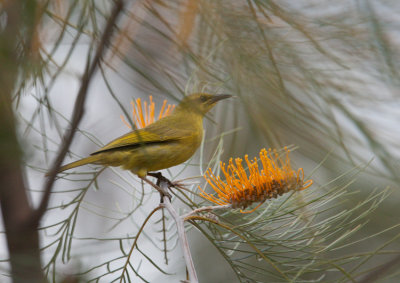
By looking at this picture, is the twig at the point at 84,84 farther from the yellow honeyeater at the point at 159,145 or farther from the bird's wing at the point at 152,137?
the bird's wing at the point at 152,137

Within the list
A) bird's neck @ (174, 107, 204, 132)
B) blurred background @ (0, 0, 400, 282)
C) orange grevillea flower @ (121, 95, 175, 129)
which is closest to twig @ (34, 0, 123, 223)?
blurred background @ (0, 0, 400, 282)

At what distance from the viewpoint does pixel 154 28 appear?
1254 millimetres

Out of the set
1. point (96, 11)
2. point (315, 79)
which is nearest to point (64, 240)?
point (96, 11)

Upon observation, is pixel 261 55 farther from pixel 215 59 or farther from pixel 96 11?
pixel 96 11

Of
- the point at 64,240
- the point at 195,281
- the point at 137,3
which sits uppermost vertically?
the point at 137,3

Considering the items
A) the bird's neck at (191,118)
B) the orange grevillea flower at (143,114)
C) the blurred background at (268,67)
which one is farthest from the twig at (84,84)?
the bird's neck at (191,118)

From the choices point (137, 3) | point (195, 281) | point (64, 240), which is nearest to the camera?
point (195, 281)

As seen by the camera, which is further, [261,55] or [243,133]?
[243,133]

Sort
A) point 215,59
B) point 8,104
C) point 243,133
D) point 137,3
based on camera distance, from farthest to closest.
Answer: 1. point 243,133
2. point 215,59
3. point 137,3
4. point 8,104

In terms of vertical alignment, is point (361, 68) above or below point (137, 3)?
below

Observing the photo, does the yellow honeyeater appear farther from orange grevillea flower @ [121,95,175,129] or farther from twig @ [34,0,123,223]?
Answer: twig @ [34,0,123,223]

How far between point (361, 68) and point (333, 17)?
169 millimetres

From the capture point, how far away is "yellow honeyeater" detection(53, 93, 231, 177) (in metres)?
2.45

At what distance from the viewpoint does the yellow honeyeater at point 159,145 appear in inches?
96.3
